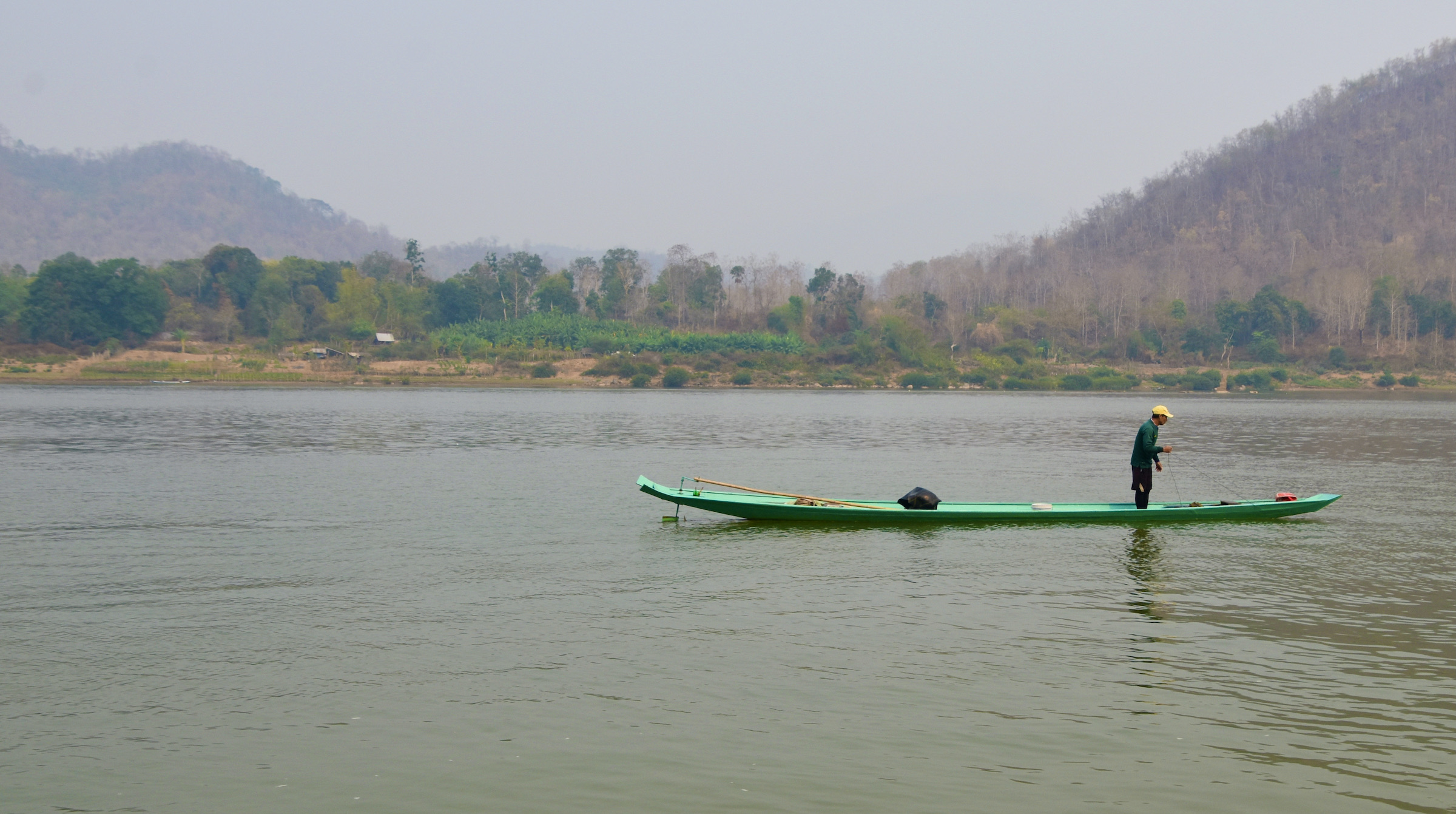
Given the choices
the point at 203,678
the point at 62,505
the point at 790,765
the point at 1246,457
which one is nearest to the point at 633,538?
the point at 203,678

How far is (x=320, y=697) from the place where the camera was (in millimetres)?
10648

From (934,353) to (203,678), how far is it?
383 feet

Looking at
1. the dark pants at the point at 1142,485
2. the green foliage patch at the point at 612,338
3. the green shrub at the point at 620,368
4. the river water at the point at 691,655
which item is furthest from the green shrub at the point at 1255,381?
the dark pants at the point at 1142,485

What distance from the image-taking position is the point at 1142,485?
2117 cm

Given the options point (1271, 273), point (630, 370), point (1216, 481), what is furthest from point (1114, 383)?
point (1216, 481)

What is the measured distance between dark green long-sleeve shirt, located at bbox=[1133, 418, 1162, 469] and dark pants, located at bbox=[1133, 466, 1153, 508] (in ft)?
0.32

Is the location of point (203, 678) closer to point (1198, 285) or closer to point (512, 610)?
point (512, 610)

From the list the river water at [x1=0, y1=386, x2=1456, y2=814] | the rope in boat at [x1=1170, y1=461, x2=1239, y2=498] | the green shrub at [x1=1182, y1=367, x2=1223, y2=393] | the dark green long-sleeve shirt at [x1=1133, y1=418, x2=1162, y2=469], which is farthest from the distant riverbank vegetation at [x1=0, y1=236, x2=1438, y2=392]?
the dark green long-sleeve shirt at [x1=1133, y1=418, x2=1162, y2=469]

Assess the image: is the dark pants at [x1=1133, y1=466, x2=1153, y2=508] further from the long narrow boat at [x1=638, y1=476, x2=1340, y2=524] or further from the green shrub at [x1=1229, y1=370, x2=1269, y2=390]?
the green shrub at [x1=1229, y1=370, x2=1269, y2=390]

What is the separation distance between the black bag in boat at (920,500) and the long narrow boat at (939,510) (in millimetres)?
124

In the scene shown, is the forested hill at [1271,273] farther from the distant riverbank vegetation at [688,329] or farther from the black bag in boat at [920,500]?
the black bag in boat at [920,500]

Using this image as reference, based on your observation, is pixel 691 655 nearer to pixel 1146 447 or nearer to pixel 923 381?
pixel 1146 447

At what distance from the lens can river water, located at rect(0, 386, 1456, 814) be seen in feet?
28.7

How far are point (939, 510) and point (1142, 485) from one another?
163 inches
